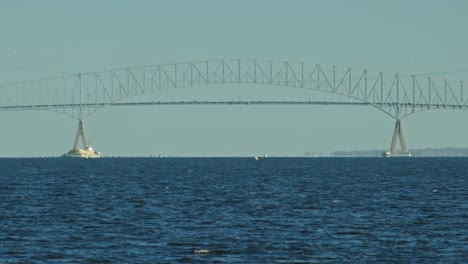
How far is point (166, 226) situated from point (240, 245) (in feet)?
26.6

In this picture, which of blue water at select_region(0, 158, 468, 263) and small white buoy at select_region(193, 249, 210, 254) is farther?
small white buoy at select_region(193, 249, 210, 254)

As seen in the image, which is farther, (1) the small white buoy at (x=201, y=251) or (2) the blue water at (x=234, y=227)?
(1) the small white buoy at (x=201, y=251)

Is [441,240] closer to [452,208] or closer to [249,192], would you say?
[452,208]

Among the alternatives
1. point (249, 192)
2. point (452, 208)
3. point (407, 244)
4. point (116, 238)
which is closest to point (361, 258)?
point (407, 244)

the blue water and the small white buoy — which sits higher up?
the blue water

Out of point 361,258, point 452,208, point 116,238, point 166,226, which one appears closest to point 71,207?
point 166,226

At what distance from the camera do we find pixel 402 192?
8094 cm

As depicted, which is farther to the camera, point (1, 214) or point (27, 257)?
point (1, 214)

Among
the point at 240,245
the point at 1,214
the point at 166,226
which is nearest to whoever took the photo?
the point at 240,245

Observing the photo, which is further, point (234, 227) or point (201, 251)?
point (234, 227)

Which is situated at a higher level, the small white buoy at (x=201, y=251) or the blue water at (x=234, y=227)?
the blue water at (x=234, y=227)

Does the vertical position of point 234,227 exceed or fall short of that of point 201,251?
it exceeds it

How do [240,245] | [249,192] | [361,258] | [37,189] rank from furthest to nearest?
[37,189], [249,192], [240,245], [361,258]

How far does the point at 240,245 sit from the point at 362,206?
22.4 m
